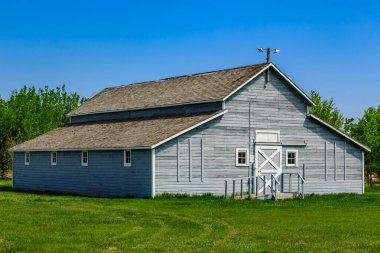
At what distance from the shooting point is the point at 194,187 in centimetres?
3772

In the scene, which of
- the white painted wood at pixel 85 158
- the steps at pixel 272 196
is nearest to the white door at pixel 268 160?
the steps at pixel 272 196

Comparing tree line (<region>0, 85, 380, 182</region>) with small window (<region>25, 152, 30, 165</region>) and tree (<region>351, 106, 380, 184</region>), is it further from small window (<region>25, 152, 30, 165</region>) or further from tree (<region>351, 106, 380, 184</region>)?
small window (<region>25, 152, 30, 165</region>)

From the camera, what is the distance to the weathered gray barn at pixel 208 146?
3744cm

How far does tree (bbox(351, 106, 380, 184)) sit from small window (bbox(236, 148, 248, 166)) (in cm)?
2937

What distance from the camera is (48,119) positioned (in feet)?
258

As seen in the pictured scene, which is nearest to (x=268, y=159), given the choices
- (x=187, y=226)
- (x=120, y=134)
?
(x=120, y=134)

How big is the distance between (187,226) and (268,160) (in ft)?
60.5

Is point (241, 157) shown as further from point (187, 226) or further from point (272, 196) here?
→ point (187, 226)

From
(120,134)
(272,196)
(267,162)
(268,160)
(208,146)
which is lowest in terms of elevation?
(272,196)

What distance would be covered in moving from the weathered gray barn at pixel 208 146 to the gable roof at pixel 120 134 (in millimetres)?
113

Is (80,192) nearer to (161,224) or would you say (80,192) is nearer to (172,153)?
(172,153)

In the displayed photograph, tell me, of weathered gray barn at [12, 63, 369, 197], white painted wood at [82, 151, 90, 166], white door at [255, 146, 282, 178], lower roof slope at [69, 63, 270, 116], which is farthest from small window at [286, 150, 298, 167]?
white painted wood at [82, 151, 90, 166]

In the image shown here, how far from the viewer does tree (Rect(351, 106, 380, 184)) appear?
6606 centimetres

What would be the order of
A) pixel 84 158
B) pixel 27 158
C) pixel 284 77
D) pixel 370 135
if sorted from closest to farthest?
pixel 284 77 < pixel 84 158 < pixel 27 158 < pixel 370 135
